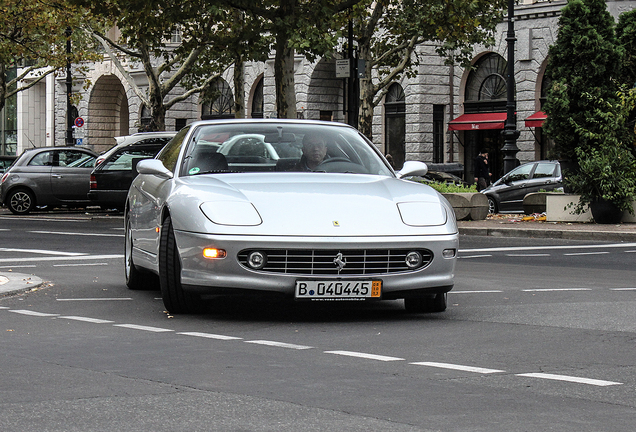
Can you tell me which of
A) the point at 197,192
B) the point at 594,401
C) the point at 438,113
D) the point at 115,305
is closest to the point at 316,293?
the point at 197,192

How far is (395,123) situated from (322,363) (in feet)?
128

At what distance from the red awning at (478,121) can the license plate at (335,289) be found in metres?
32.9

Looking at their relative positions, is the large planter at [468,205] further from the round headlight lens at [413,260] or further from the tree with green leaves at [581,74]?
the round headlight lens at [413,260]

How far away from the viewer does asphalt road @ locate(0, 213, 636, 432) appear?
5285 millimetres

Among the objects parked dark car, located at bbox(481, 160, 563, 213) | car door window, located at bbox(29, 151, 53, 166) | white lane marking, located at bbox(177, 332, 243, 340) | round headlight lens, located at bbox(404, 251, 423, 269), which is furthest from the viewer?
car door window, located at bbox(29, 151, 53, 166)

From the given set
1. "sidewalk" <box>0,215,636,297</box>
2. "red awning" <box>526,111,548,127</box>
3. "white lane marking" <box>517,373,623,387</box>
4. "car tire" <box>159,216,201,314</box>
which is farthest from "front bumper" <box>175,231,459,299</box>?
"red awning" <box>526,111,548,127</box>

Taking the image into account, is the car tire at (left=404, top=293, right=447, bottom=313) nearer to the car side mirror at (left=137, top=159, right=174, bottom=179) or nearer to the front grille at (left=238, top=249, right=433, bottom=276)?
the front grille at (left=238, top=249, right=433, bottom=276)

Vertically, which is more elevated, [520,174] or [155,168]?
[520,174]

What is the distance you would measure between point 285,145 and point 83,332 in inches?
95.7

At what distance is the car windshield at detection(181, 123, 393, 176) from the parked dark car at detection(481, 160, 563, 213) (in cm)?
1877

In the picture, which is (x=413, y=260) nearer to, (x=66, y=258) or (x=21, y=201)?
(x=66, y=258)

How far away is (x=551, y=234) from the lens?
21.3m

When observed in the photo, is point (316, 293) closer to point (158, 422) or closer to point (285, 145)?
point (285, 145)

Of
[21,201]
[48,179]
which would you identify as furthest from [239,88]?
[21,201]
